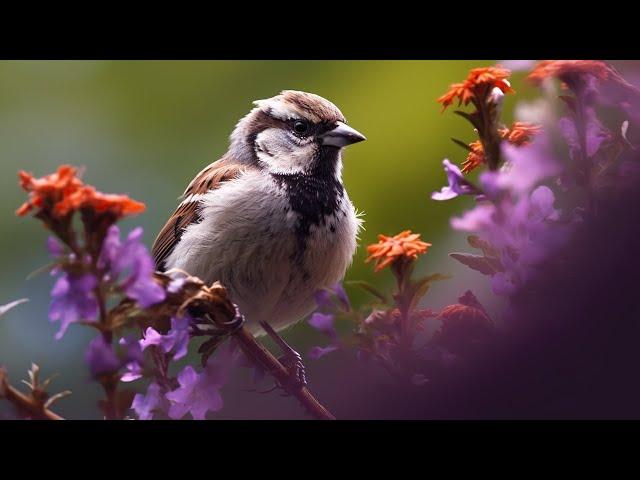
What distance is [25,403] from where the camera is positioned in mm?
896

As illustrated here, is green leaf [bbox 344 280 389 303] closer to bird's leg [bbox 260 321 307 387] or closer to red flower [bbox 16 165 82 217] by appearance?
red flower [bbox 16 165 82 217]

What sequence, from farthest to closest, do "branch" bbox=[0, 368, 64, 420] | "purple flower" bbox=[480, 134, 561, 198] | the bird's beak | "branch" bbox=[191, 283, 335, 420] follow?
the bird's beak → "branch" bbox=[191, 283, 335, 420] → "branch" bbox=[0, 368, 64, 420] → "purple flower" bbox=[480, 134, 561, 198]

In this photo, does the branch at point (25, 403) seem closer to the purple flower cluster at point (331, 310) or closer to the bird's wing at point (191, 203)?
the purple flower cluster at point (331, 310)

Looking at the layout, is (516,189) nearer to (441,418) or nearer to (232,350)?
(441,418)

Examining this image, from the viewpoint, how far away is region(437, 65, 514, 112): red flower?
102 cm

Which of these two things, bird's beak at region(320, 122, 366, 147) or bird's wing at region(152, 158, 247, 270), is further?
bird's wing at region(152, 158, 247, 270)

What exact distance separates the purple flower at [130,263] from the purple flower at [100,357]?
56 mm

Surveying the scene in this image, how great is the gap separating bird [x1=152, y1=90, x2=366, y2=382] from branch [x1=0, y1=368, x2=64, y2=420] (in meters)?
1.33

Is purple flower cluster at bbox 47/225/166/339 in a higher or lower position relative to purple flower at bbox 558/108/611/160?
lower

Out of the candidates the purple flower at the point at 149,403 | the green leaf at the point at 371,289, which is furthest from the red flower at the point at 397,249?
the purple flower at the point at 149,403

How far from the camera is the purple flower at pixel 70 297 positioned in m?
0.80

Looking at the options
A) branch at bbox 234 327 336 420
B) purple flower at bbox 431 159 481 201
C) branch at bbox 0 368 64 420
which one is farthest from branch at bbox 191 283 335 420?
purple flower at bbox 431 159 481 201

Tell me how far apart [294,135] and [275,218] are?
0.42 metres

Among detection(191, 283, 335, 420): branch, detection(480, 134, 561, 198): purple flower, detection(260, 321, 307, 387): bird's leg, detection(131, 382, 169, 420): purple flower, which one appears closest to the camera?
detection(480, 134, 561, 198): purple flower
